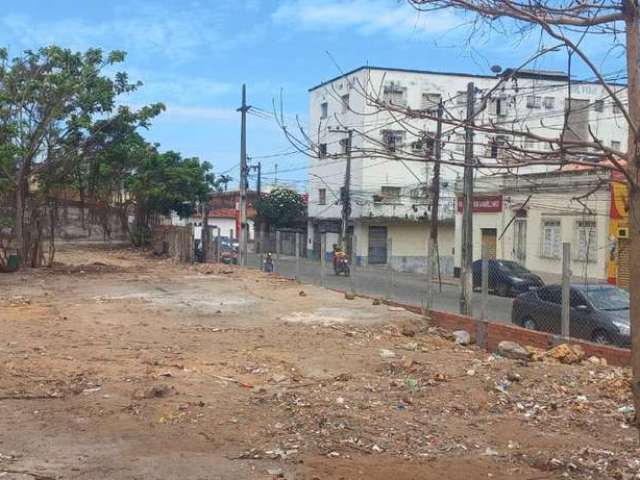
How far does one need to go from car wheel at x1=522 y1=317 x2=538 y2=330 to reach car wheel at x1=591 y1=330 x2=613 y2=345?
1.83 meters

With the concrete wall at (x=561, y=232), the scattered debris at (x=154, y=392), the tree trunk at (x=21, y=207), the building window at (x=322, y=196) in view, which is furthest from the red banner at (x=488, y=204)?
the scattered debris at (x=154, y=392)

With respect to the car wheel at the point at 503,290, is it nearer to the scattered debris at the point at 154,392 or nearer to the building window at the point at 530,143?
the scattered debris at the point at 154,392

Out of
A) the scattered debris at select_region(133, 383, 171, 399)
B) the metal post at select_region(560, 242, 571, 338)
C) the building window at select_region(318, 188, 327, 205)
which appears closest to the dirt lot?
the scattered debris at select_region(133, 383, 171, 399)

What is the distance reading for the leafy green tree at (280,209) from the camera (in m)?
64.2

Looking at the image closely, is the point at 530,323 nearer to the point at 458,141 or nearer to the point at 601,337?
the point at 601,337

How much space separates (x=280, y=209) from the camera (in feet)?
212

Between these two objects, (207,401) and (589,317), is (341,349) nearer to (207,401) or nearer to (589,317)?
(207,401)

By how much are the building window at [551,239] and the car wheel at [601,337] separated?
1849 centimetres

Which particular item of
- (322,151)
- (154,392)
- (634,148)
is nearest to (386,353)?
(154,392)

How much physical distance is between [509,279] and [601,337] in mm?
11385

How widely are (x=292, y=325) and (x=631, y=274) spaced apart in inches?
401

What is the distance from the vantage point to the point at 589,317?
41.3 feet

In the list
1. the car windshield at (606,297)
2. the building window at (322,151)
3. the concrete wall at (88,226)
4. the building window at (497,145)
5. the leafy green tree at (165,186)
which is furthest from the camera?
the concrete wall at (88,226)

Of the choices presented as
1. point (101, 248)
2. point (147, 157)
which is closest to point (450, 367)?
point (147, 157)
